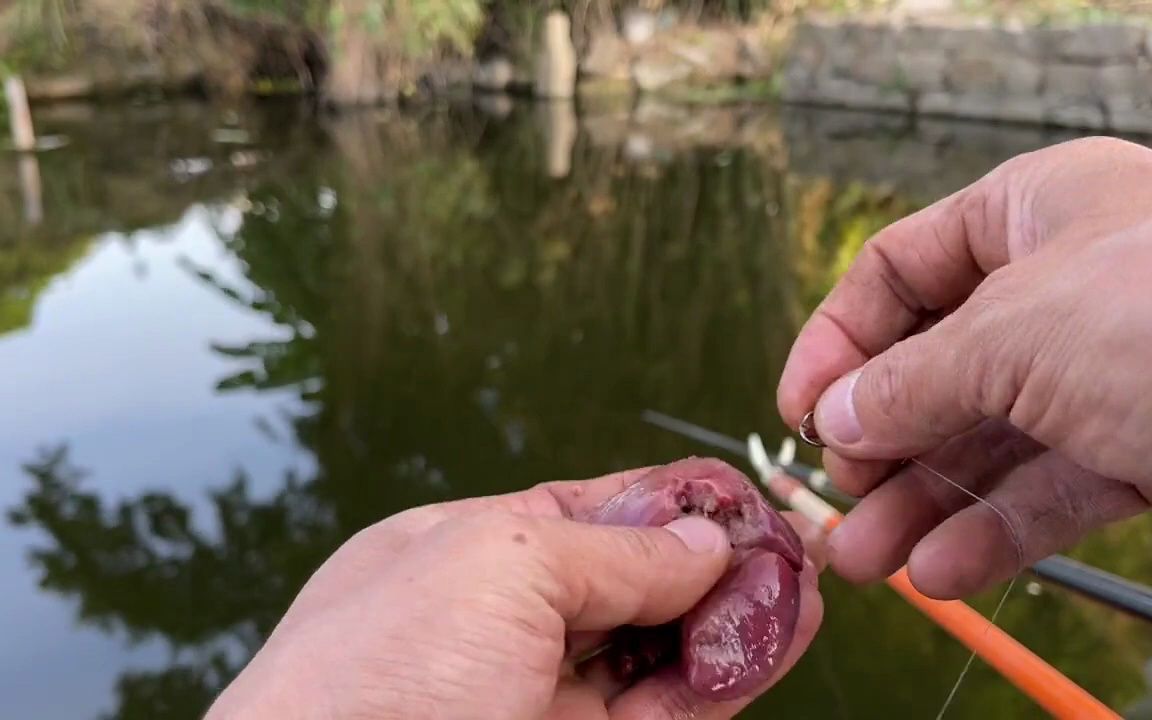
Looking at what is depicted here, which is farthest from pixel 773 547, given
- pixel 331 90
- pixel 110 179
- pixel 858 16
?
pixel 331 90

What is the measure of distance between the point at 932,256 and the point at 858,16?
9.48 m

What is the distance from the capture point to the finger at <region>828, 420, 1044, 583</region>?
130 cm

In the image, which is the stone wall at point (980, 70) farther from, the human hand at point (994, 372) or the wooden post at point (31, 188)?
the wooden post at point (31, 188)

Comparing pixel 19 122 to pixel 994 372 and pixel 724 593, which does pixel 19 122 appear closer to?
pixel 724 593

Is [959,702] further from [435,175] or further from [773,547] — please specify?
[435,175]

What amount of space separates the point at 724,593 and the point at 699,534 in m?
0.08

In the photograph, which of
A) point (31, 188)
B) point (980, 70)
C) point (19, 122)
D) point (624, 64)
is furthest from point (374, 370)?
point (624, 64)

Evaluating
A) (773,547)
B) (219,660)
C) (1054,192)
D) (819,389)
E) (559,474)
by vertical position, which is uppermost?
(1054,192)

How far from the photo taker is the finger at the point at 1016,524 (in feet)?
4.01

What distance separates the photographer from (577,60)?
11.8 metres

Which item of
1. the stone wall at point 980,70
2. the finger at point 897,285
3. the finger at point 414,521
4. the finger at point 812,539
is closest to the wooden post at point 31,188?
the finger at point 414,521

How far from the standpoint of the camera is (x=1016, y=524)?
1243mm

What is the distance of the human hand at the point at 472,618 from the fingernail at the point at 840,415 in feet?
0.72

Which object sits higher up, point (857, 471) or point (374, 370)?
point (857, 471)
